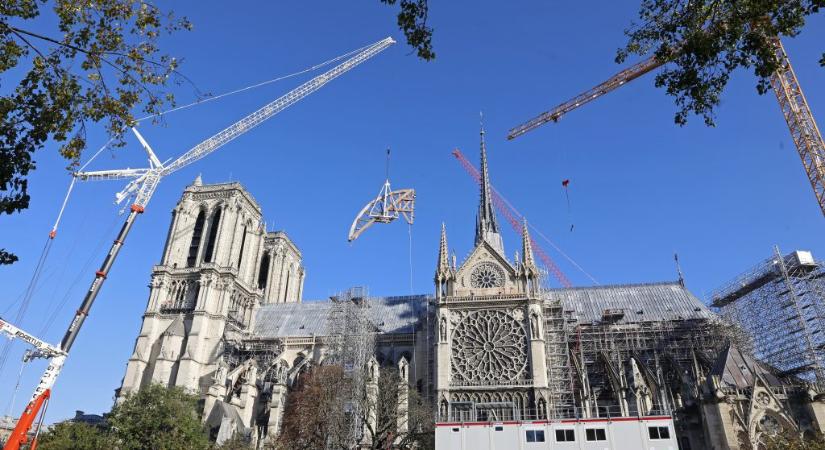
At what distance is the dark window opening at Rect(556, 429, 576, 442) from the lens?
36.8 m

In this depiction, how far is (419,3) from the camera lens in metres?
13.0

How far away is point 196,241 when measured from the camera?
6562 cm

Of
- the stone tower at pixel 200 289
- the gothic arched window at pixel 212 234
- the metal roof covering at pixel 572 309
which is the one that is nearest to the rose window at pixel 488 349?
the metal roof covering at pixel 572 309

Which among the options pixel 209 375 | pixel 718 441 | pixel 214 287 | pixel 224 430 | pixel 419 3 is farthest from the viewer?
pixel 214 287

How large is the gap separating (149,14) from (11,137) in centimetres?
455

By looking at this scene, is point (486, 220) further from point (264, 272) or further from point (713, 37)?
point (713, 37)

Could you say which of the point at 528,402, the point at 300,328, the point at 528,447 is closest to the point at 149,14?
the point at 528,447

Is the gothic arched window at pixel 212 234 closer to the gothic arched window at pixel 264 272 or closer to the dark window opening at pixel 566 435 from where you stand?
the gothic arched window at pixel 264 272

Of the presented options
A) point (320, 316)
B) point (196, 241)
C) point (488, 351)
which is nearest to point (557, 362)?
point (488, 351)

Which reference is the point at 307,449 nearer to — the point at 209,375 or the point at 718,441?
the point at 209,375

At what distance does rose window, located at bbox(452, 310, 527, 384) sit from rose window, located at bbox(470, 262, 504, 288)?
2949mm

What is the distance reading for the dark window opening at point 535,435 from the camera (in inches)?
1463

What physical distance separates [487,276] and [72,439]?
35.0 meters

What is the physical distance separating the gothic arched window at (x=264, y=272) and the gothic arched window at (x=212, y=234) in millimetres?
14309
